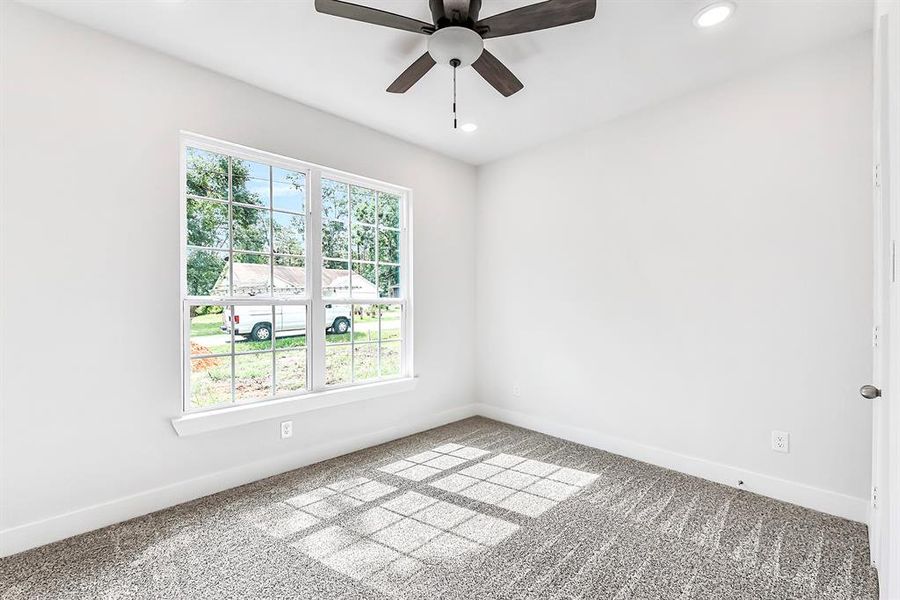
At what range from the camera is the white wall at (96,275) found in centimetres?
213

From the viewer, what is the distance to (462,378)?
4.49 metres

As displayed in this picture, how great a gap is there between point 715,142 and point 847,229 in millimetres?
941

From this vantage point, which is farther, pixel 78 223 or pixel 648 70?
pixel 648 70

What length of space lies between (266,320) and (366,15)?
206cm

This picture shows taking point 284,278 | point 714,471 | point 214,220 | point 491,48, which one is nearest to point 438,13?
point 491,48

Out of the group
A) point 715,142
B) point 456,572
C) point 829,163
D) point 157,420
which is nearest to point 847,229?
point 829,163

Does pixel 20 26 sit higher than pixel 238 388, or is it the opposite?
pixel 20 26

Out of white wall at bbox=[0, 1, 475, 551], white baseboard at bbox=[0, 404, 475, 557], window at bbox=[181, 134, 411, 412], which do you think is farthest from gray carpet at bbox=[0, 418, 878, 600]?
window at bbox=[181, 134, 411, 412]

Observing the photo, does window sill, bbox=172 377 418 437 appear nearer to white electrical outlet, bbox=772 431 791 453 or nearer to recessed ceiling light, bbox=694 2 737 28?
white electrical outlet, bbox=772 431 791 453

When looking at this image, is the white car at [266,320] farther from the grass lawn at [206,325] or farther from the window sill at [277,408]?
the window sill at [277,408]

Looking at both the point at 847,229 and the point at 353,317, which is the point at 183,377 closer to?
the point at 353,317

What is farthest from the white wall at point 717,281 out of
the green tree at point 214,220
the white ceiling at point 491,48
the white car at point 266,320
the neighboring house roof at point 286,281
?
the green tree at point 214,220

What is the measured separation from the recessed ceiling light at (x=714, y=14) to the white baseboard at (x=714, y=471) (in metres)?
2.67

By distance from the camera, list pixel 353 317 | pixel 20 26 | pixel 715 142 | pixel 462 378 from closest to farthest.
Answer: pixel 20 26
pixel 715 142
pixel 353 317
pixel 462 378
